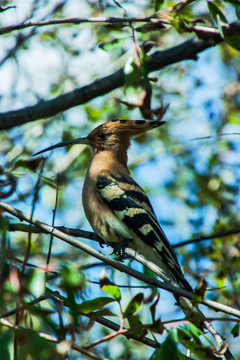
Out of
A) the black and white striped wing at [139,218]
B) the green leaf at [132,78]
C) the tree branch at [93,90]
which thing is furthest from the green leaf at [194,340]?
the tree branch at [93,90]

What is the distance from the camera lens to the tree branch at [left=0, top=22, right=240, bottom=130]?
2953 millimetres

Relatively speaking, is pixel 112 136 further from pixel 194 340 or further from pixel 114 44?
pixel 194 340

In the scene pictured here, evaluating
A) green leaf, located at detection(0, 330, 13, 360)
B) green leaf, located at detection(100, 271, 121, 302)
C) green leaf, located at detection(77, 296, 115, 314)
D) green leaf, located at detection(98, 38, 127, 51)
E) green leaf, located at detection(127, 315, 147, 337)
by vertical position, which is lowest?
green leaf, located at detection(0, 330, 13, 360)

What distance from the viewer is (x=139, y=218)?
2986 millimetres

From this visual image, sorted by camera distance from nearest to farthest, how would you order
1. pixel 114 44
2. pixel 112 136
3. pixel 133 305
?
pixel 133 305 → pixel 114 44 → pixel 112 136

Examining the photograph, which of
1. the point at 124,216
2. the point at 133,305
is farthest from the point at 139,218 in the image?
the point at 133,305

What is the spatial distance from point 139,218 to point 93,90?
34.5 inches

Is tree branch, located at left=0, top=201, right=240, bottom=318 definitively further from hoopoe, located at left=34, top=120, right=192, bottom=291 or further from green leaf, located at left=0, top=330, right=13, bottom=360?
hoopoe, located at left=34, top=120, right=192, bottom=291

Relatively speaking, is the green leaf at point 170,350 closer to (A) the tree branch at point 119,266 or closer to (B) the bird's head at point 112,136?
(A) the tree branch at point 119,266

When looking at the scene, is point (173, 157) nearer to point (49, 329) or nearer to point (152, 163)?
point (152, 163)

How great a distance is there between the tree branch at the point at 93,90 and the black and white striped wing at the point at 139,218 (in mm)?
569

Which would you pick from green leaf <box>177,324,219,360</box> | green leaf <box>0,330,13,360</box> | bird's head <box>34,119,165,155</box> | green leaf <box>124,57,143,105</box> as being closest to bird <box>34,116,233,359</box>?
bird's head <box>34,119,165,155</box>

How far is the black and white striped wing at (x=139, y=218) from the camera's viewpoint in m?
2.89

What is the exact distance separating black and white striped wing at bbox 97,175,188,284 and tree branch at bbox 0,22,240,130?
57 cm
